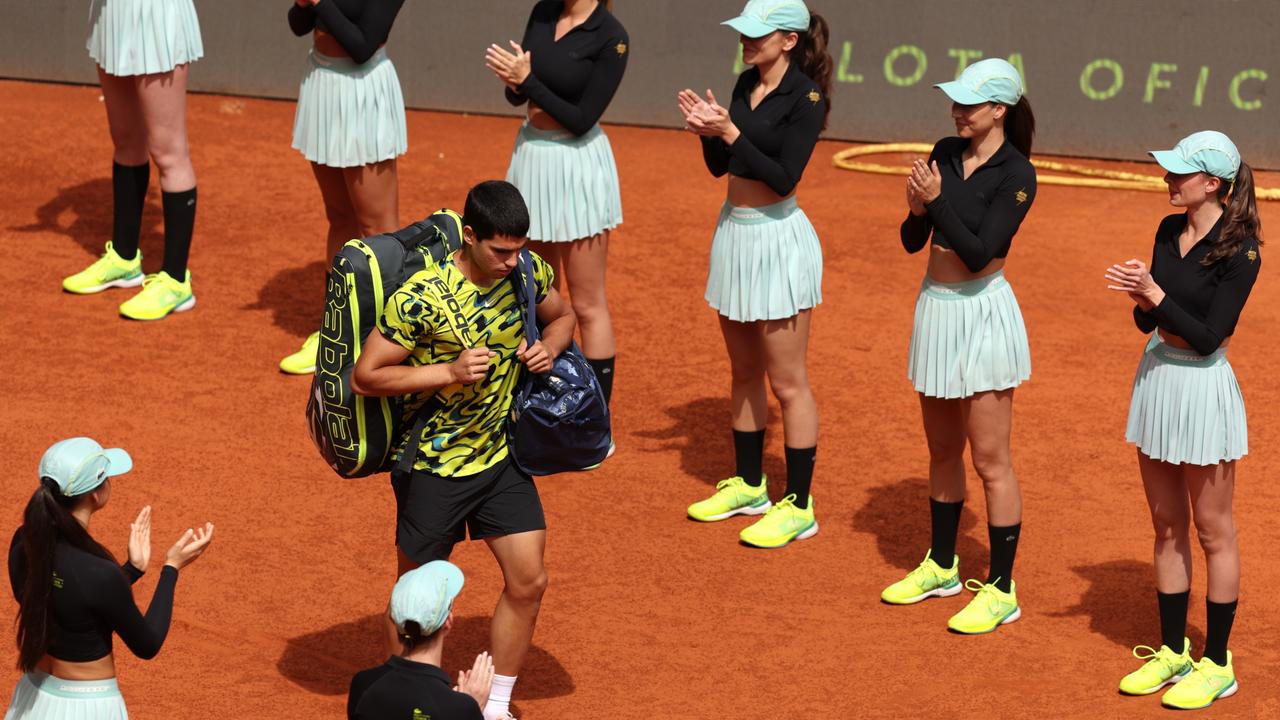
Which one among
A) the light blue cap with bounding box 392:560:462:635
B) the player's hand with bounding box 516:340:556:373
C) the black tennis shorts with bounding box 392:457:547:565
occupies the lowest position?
the black tennis shorts with bounding box 392:457:547:565

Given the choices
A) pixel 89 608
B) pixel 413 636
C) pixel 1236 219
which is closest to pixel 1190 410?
pixel 1236 219

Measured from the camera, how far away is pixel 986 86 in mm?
6723

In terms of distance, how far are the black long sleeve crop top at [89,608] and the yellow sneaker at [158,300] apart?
465cm

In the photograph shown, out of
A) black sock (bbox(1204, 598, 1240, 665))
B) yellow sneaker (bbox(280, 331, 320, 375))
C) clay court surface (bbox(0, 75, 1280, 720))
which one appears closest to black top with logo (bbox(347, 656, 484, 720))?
clay court surface (bbox(0, 75, 1280, 720))

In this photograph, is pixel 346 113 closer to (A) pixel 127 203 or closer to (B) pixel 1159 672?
(A) pixel 127 203

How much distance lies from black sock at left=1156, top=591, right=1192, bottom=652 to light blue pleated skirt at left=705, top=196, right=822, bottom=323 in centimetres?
193

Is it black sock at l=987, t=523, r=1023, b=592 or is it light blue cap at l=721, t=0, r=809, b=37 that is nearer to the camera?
black sock at l=987, t=523, r=1023, b=592

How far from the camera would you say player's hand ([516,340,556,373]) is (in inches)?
230

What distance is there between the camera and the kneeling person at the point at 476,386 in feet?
18.6

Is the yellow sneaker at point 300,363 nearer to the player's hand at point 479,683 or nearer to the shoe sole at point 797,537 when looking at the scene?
the shoe sole at point 797,537

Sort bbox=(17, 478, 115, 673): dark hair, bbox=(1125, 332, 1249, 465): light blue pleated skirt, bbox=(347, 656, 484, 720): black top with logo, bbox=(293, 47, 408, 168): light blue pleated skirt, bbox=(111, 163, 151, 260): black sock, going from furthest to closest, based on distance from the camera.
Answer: bbox=(111, 163, 151, 260): black sock
bbox=(293, 47, 408, 168): light blue pleated skirt
bbox=(1125, 332, 1249, 465): light blue pleated skirt
bbox=(17, 478, 115, 673): dark hair
bbox=(347, 656, 484, 720): black top with logo

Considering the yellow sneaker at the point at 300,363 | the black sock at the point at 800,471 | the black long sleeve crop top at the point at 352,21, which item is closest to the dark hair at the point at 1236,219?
the black sock at the point at 800,471

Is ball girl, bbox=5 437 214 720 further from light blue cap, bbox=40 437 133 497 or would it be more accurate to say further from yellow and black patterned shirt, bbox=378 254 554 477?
yellow and black patterned shirt, bbox=378 254 554 477

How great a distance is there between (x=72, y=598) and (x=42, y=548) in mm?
166
